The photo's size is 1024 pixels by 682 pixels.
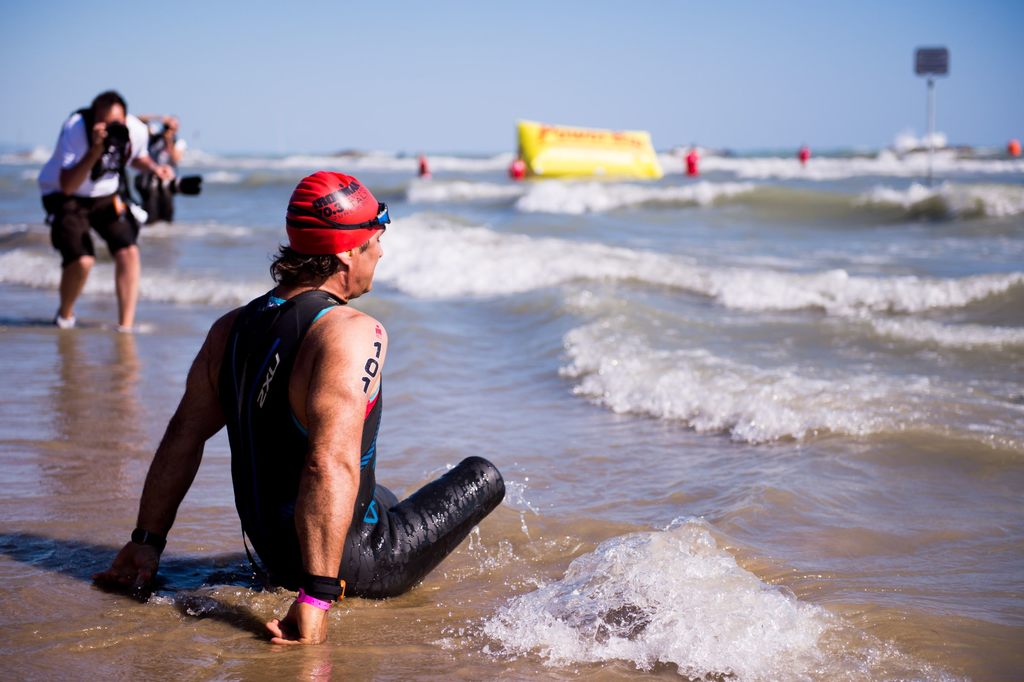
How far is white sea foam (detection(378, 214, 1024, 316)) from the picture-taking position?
34.6 feet

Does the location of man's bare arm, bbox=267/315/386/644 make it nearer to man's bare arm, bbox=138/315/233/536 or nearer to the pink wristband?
the pink wristband

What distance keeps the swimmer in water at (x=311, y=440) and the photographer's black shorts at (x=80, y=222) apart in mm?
5012

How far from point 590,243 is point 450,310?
17.5ft

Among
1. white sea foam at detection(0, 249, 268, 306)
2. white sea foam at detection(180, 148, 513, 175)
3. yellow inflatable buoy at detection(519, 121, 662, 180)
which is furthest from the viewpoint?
white sea foam at detection(180, 148, 513, 175)

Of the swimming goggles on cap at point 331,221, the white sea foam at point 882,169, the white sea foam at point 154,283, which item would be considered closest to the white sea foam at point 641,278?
the white sea foam at point 154,283

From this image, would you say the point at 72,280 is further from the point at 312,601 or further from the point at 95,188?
the point at 312,601

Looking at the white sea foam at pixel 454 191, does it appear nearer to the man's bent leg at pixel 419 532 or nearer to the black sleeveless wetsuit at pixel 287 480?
the man's bent leg at pixel 419 532

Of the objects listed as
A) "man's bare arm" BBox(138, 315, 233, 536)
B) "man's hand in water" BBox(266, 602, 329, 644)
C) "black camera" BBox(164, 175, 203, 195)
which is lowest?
"man's hand in water" BBox(266, 602, 329, 644)

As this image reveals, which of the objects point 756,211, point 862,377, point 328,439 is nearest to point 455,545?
point 328,439

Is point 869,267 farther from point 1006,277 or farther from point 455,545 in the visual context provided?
point 455,545

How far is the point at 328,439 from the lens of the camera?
8.92 feet

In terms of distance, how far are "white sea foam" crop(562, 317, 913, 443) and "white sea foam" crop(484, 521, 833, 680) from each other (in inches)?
92.6

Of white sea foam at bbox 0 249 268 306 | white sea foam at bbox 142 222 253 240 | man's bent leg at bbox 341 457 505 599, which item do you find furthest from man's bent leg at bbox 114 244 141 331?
white sea foam at bbox 142 222 253 240

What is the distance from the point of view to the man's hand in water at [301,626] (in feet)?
9.23
